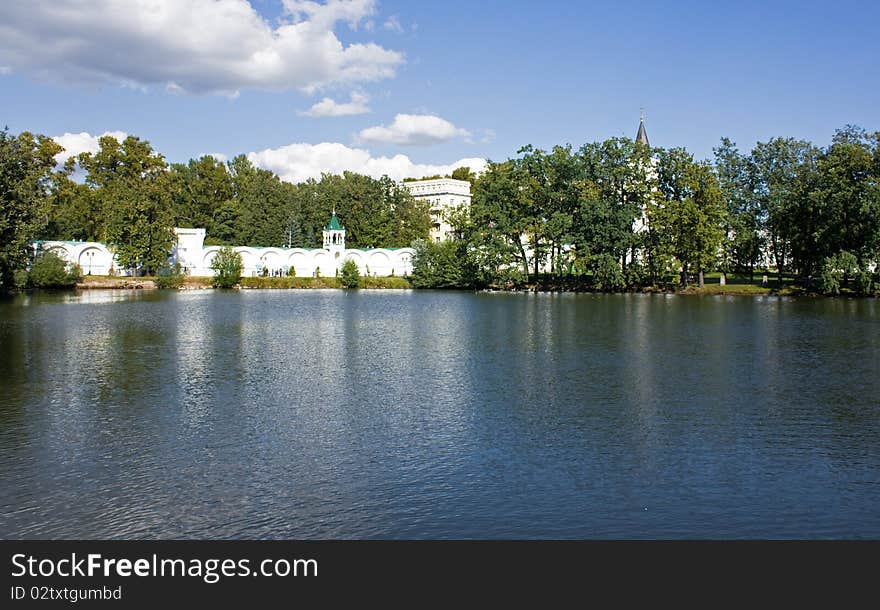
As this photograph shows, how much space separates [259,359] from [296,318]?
1650cm

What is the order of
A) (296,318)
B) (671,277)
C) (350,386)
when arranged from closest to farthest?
(350,386)
(296,318)
(671,277)

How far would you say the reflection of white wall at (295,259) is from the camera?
83.5m

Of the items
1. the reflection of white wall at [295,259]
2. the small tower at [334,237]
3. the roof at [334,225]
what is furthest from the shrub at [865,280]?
the roof at [334,225]

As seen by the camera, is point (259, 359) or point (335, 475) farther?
point (259, 359)

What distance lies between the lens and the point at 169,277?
7475cm

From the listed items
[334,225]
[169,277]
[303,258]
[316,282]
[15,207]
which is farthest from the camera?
[334,225]

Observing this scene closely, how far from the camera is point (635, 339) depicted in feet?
98.9

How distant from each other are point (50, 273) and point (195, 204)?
43.5 meters

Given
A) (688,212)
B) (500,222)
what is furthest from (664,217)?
(500,222)

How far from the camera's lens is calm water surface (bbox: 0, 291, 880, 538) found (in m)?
10.5

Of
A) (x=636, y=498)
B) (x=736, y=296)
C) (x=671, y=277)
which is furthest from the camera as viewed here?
(x=671, y=277)

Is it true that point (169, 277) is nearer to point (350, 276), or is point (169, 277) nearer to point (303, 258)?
point (350, 276)

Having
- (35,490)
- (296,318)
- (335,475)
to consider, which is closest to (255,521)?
(335,475)
